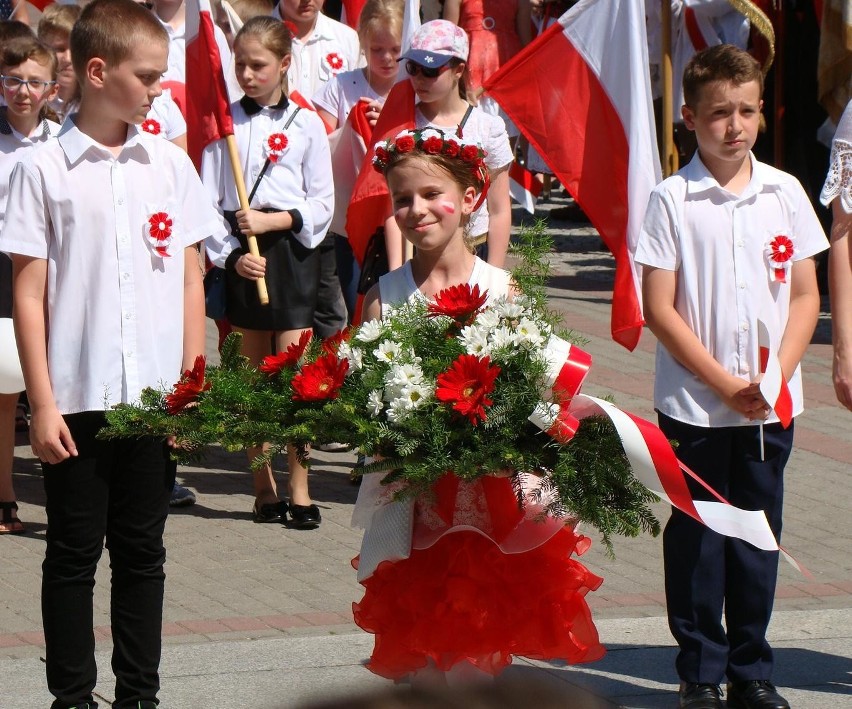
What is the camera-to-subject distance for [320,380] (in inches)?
128

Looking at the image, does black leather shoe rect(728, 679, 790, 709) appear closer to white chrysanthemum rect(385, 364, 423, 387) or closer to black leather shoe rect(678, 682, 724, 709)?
black leather shoe rect(678, 682, 724, 709)

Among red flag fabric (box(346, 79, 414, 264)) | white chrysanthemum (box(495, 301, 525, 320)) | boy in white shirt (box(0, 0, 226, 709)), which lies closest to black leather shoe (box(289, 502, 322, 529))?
red flag fabric (box(346, 79, 414, 264))

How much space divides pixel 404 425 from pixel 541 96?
304 centimetres

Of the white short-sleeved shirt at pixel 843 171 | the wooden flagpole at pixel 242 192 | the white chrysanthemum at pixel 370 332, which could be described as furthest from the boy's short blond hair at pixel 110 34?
the wooden flagpole at pixel 242 192

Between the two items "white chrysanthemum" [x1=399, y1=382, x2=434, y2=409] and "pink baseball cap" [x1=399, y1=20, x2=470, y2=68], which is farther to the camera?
"pink baseball cap" [x1=399, y1=20, x2=470, y2=68]

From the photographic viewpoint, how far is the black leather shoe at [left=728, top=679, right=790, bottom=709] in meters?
4.30

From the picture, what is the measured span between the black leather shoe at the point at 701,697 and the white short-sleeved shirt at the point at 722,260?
0.82 m

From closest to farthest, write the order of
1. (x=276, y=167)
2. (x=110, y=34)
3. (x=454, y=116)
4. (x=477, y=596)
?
(x=477, y=596) → (x=110, y=34) → (x=454, y=116) → (x=276, y=167)

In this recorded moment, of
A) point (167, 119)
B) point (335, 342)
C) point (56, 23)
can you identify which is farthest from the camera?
point (56, 23)

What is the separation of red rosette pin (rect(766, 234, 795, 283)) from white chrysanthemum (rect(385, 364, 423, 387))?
1539mm

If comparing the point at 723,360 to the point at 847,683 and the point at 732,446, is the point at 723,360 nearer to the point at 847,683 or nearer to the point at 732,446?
the point at 732,446

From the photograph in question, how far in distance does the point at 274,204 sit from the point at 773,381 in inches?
122

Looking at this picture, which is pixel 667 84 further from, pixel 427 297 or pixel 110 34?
pixel 110 34

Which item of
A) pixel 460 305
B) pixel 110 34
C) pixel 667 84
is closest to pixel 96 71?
pixel 110 34
